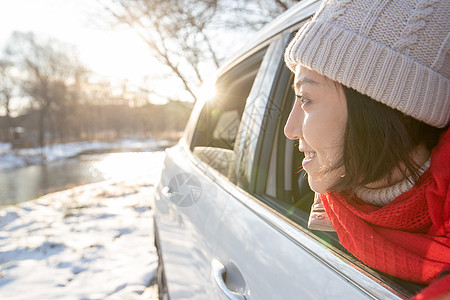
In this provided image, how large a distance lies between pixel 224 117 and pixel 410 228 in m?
2.33

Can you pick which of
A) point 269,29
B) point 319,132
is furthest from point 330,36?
point 269,29

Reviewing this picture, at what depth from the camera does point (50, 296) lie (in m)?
2.69

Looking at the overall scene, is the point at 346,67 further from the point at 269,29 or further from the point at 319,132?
the point at 269,29

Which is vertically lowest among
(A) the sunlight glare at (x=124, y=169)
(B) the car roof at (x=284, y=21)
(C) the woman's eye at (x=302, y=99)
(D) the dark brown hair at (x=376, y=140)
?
(A) the sunlight glare at (x=124, y=169)

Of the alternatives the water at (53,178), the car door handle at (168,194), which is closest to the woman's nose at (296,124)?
the car door handle at (168,194)

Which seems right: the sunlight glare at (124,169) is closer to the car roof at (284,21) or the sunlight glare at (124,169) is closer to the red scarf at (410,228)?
the car roof at (284,21)

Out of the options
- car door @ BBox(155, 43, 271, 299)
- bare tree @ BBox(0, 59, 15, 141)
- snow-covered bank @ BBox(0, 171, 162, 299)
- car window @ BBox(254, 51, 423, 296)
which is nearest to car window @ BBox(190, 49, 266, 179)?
car door @ BBox(155, 43, 271, 299)

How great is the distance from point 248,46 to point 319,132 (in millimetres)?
1053

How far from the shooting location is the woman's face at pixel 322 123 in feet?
2.93

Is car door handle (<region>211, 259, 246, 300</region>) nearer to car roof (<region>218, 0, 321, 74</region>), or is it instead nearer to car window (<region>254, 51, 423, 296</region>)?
car window (<region>254, 51, 423, 296</region>)

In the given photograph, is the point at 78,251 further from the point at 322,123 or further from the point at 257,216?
the point at 322,123

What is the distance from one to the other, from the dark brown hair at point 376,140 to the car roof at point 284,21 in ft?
1.54

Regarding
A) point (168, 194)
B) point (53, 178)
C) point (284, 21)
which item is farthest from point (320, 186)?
point (53, 178)

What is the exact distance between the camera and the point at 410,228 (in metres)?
0.75
